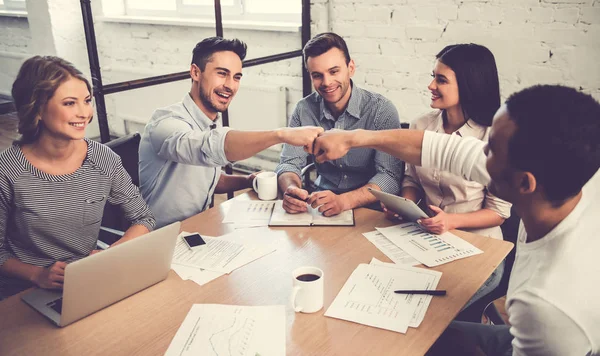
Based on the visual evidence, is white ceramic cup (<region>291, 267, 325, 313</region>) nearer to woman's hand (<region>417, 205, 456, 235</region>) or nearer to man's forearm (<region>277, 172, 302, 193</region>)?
woman's hand (<region>417, 205, 456, 235</region>)

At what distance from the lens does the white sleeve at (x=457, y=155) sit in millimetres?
1467

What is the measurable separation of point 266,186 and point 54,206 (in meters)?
0.74

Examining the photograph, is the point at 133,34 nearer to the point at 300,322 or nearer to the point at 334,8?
the point at 334,8

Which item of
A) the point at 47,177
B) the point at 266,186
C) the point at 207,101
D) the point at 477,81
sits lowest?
the point at 266,186

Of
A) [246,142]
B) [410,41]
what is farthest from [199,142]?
[410,41]

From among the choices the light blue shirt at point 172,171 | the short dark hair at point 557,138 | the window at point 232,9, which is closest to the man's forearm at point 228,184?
the light blue shirt at point 172,171

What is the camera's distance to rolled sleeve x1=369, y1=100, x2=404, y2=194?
216cm

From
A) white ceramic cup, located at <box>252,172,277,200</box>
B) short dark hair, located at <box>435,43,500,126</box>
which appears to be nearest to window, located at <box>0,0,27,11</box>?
white ceramic cup, located at <box>252,172,277,200</box>

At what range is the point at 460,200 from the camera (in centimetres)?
194

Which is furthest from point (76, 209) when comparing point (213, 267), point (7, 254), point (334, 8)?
point (334, 8)

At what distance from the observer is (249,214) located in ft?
5.95

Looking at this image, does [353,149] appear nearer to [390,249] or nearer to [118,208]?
[390,249]

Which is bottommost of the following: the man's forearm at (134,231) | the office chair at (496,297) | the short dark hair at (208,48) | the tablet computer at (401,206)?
the office chair at (496,297)

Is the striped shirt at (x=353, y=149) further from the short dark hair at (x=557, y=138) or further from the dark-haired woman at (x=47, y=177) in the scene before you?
the short dark hair at (x=557, y=138)
